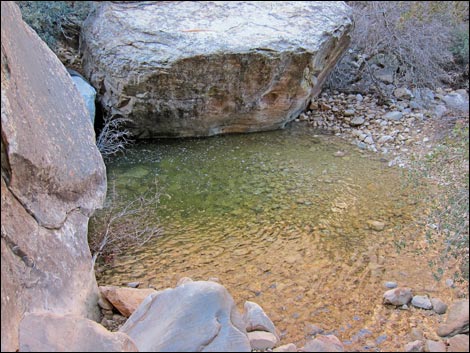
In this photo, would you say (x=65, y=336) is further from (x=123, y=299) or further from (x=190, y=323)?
(x=123, y=299)

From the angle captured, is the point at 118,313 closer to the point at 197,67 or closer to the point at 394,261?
the point at 394,261

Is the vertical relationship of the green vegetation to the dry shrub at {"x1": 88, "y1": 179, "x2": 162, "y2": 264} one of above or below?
above

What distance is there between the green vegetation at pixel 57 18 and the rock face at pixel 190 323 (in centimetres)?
450

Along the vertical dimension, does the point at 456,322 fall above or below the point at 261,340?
above

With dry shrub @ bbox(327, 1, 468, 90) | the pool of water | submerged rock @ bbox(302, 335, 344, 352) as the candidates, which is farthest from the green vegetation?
submerged rock @ bbox(302, 335, 344, 352)

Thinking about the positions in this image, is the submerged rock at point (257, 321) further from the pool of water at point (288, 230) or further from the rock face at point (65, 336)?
the rock face at point (65, 336)

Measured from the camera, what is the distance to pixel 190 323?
2494 mm

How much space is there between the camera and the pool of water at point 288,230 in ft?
11.2

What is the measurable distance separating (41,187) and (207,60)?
341 centimetres

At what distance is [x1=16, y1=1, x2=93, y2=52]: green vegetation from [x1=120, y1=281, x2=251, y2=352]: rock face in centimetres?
450

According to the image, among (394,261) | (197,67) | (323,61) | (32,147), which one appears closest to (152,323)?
(32,147)

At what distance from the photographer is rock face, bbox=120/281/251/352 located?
7.89 feet

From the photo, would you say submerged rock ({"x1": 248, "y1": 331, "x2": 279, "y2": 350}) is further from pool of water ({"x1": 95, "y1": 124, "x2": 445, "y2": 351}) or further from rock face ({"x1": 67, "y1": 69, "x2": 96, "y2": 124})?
rock face ({"x1": 67, "y1": 69, "x2": 96, "y2": 124})

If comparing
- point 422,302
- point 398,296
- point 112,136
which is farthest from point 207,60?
point 422,302
